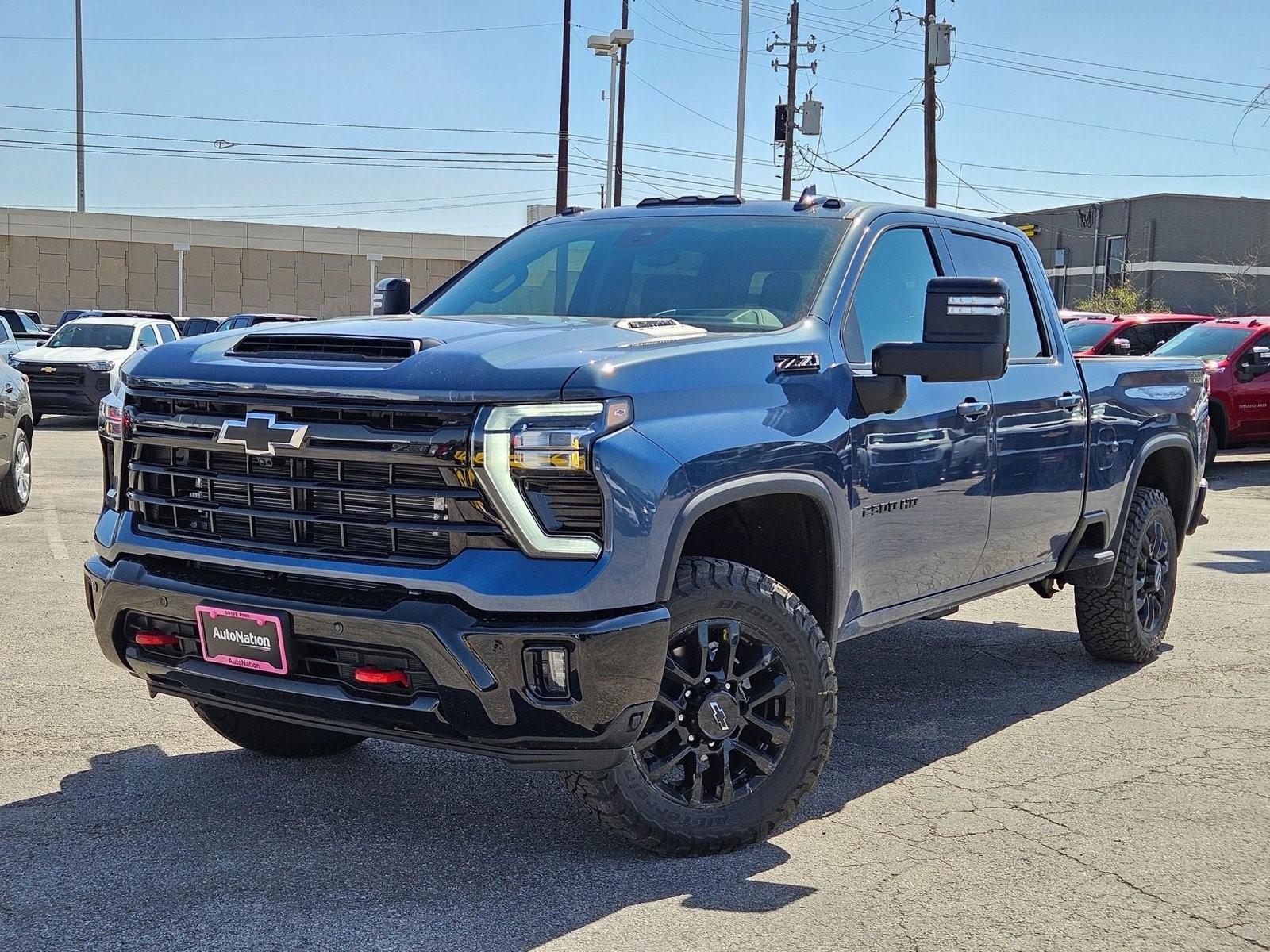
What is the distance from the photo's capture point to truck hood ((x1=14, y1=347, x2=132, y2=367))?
67.5ft

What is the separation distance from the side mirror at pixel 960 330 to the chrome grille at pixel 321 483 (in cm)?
168

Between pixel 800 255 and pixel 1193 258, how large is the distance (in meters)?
52.0

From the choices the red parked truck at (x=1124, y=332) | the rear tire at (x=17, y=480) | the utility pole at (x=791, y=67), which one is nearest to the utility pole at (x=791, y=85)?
the utility pole at (x=791, y=67)

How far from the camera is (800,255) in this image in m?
5.14

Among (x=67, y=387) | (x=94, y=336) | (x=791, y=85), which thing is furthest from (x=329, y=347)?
(x=791, y=85)

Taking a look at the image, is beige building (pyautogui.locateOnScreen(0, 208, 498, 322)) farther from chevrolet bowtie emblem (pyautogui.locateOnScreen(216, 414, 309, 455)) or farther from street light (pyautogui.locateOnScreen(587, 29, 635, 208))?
chevrolet bowtie emblem (pyautogui.locateOnScreen(216, 414, 309, 455))

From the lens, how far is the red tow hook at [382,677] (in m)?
3.84

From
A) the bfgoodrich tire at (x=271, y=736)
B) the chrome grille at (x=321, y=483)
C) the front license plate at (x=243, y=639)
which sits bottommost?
the bfgoodrich tire at (x=271, y=736)

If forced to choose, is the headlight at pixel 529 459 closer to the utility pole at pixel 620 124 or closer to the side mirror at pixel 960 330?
the side mirror at pixel 960 330

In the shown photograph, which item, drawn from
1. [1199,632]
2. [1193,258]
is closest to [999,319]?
[1199,632]

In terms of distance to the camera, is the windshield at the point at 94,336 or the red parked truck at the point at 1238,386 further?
the windshield at the point at 94,336

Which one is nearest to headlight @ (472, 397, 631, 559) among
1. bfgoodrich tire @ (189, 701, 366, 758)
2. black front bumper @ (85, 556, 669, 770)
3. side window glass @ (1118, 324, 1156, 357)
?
black front bumper @ (85, 556, 669, 770)

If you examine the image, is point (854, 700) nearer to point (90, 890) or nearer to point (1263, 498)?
point (90, 890)

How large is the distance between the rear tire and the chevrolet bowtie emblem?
26.4ft
